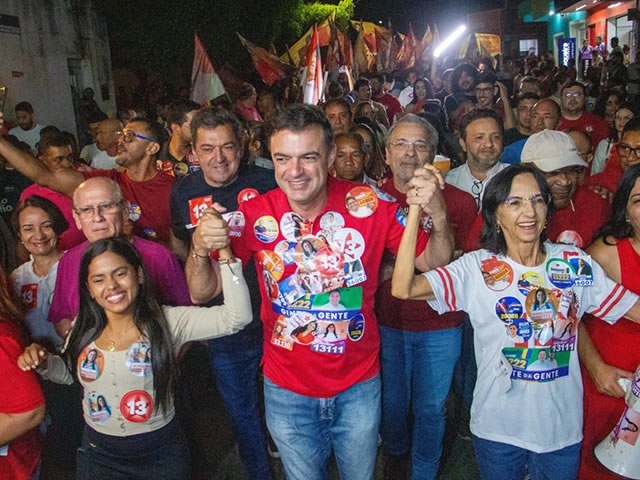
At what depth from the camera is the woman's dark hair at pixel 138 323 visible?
111 inches

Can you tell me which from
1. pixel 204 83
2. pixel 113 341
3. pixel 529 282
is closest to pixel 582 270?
pixel 529 282

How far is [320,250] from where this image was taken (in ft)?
8.87

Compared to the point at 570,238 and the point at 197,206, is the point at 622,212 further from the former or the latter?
the point at 197,206

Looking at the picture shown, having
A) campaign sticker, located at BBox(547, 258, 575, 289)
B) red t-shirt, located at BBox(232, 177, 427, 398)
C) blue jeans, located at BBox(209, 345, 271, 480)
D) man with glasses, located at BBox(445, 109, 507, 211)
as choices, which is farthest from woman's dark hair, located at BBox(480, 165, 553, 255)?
blue jeans, located at BBox(209, 345, 271, 480)

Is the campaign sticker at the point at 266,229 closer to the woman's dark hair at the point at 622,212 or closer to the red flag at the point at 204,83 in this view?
the woman's dark hair at the point at 622,212

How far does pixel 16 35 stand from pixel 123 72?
7.56 meters

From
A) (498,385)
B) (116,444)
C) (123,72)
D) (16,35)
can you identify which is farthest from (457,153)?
(123,72)

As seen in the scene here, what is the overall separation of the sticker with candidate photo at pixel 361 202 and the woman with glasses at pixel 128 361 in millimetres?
594

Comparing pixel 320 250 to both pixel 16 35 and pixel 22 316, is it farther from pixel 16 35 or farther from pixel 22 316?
pixel 16 35

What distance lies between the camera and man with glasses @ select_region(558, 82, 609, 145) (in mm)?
6977

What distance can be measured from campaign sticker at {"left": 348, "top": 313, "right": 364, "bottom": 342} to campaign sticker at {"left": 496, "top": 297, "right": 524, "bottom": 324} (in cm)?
61

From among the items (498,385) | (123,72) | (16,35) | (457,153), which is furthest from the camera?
(123,72)

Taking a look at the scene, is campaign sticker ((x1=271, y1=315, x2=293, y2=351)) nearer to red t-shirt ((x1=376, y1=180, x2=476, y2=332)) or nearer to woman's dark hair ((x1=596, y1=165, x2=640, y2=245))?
red t-shirt ((x1=376, y1=180, x2=476, y2=332))

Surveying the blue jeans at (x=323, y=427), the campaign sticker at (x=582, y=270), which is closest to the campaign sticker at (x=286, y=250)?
the blue jeans at (x=323, y=427)
